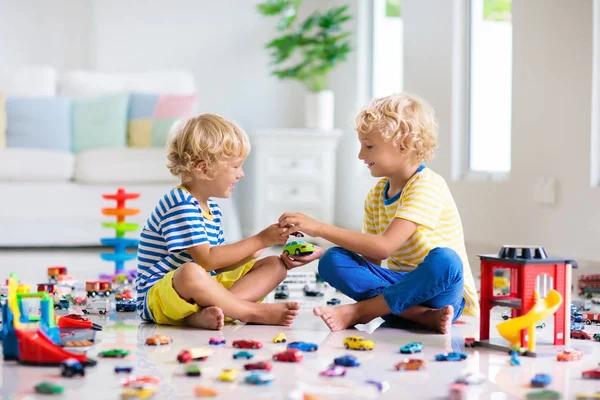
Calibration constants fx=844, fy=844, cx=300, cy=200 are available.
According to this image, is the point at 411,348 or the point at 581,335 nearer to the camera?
the point at 411,348

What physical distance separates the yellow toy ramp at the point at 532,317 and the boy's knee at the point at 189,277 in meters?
0.67

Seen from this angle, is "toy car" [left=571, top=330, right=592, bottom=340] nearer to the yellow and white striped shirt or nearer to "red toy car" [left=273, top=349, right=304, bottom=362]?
the yellow and white striped shirt

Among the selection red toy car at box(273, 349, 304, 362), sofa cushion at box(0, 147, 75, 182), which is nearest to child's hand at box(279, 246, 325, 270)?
red toy car at box(273, 349, 304, 362)

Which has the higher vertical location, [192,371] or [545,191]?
[545,191]

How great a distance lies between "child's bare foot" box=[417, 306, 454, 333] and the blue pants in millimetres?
22

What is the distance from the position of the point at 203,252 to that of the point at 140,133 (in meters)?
3.04

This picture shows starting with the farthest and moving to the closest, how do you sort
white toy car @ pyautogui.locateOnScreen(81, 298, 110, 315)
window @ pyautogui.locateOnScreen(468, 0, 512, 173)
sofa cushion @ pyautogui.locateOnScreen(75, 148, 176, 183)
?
sofa cushion @ pyautogui.locateOnScreen(75, 148, 176, 183) < window @ pyautogui.locateOnScreen(468, 0, 512, 173) < white toy car @ pyautogui.locateOnScreen(81, 298, 110, 315)

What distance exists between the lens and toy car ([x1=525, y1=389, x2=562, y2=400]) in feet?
4.40

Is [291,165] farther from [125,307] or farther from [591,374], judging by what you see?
[591,374]

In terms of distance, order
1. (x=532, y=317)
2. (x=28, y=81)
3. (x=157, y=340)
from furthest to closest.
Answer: (x=28, y=81)
(x=157, y=340)
(x=532, y=317)

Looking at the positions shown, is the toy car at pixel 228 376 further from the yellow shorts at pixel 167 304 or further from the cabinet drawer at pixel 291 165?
the cabinet drawer at pixel 291 165

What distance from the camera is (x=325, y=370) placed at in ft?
4.98

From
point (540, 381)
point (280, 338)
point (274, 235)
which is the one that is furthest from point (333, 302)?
point (540, 381)

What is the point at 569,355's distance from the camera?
5.42ft
